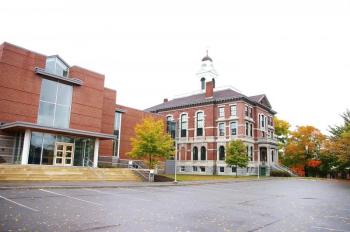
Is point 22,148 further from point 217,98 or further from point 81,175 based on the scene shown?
point 217,98

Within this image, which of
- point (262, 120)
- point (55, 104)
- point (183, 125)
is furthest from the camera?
point (183, 125)

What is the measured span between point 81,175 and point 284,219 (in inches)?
711

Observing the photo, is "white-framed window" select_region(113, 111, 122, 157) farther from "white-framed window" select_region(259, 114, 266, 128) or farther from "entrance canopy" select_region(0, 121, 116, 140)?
"white-framed window" select_region(259, 114, 266, 128)

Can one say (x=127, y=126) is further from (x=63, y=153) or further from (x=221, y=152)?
(x=221, y=152)

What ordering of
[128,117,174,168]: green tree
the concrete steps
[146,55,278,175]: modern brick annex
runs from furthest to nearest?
1. [146,55,278,175]: modern brick annex
2. [128,117,174,168]: green tree
3. the concrete steps

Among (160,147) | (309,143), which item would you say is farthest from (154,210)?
(309,143)

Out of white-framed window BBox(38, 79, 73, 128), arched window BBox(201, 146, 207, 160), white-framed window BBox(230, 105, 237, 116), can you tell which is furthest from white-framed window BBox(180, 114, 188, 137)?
white-framed window BBox(38, 79, 73, 128)

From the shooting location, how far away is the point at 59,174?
2228 centimetres

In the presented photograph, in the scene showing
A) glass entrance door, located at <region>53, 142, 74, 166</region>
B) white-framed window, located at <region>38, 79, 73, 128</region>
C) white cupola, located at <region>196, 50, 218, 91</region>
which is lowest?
glass entrance door, located at <region>53, 142, 74, 166</region>

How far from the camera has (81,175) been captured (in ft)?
76.2

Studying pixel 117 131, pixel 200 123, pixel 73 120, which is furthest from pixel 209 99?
pixel 73 120

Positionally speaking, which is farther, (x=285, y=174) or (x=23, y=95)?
(x=285, y=174)

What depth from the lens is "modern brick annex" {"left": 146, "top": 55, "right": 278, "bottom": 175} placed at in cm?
4641

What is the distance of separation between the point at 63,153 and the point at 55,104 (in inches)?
199
